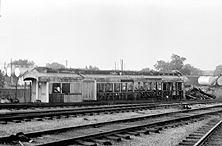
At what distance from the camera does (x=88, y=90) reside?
2906cm

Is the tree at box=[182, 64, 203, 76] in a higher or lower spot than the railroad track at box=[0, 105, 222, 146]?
higher

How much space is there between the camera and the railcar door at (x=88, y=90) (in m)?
28.8

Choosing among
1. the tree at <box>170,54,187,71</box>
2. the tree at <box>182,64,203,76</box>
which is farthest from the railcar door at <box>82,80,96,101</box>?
the tree at <box>170,54,187,71</box>

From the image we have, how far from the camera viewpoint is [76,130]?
1095 centimetres

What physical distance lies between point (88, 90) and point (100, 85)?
1.71 m

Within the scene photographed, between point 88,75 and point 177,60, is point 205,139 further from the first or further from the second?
point 177,60

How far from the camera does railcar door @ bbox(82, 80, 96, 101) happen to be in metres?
28.8

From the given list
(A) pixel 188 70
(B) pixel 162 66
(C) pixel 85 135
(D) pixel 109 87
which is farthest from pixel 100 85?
(B) pixel 162 66

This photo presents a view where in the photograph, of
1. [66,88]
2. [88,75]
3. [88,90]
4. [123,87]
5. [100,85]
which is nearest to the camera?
[66,88]

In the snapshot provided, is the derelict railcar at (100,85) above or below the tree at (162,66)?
below

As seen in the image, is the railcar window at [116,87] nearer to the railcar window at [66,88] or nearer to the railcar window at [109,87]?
the railcar window at [109,87]

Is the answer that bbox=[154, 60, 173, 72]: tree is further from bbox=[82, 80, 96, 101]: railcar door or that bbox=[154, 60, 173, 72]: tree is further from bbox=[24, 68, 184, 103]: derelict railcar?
bbox=[82, 80, 96, 101]: railcar door

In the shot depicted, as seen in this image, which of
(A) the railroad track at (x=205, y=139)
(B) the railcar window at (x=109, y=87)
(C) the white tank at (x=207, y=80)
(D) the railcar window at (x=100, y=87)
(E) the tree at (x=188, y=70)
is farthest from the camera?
(E) the tree at (x=188, y=70)

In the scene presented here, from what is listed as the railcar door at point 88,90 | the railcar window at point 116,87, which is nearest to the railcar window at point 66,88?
the railcar door at point 88,90
